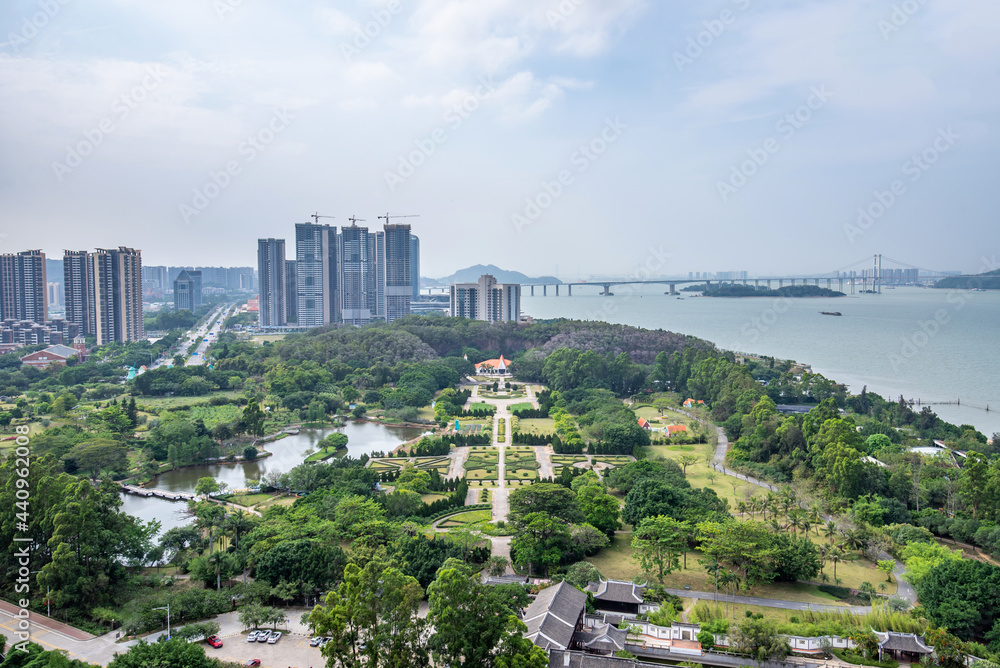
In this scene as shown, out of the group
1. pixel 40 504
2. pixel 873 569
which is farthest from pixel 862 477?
pixel 40 504

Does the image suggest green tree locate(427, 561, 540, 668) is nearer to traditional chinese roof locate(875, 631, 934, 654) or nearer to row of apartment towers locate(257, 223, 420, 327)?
traditional chinese roof locate(875, 631, 934, 654)

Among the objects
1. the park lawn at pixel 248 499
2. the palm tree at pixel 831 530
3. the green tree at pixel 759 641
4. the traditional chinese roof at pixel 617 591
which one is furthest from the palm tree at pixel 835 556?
the park lawn at pixel 248 499

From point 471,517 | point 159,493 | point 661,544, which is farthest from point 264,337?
point 661,544

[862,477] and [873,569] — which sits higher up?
[862,477]

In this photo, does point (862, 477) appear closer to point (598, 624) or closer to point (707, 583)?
point (707, 583)

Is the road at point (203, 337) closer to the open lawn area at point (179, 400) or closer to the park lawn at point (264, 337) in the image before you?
the park lawn at point (264, 337)

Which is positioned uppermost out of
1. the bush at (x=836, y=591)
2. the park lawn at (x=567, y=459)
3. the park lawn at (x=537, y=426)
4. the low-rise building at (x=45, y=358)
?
the low-rise building at (x=45, y=358)
